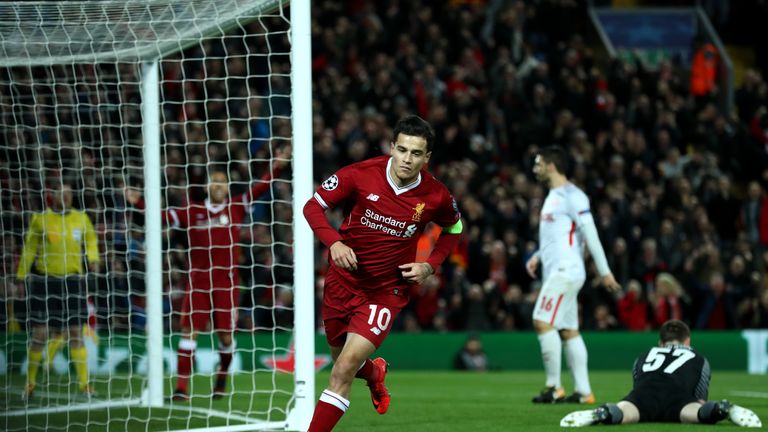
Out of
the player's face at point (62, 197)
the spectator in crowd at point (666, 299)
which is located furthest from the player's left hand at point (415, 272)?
the spectator in crowd at point (666, 299)

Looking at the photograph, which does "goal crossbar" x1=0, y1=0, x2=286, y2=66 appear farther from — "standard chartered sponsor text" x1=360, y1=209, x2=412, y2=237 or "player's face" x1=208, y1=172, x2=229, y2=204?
"standard chartered sponsor text" x1=360, y1=209, x2=412, y2=237

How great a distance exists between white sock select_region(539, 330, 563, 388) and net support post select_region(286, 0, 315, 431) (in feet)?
10.2

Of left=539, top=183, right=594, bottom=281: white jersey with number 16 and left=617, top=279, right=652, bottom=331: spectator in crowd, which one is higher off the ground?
left=539, top=183, right=594, bottom=281: white jersey with number 16

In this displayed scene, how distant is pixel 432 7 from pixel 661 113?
4.84 m

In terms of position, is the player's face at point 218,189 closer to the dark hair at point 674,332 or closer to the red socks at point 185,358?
the red socks at point 185,358

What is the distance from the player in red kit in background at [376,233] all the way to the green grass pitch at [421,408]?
5.93ft

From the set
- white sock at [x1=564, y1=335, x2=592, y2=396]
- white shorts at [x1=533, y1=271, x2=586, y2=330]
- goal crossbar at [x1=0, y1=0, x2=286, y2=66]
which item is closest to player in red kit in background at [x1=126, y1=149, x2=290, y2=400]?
goal crossbar at [x1=0, y1=0, x2=286, y2=66]

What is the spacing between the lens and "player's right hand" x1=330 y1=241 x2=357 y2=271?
6.24 metres

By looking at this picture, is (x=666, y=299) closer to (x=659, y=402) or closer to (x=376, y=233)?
(x=659, y=402)

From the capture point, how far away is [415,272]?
657 centimetres

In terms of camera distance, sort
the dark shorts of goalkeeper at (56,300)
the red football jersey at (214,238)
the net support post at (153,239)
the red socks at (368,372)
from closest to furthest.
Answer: the red socks at (368,372) → the net support post at (153,239) → the red football jersey at (214,238) → the dark shorts of goalkeeper at (56,300)

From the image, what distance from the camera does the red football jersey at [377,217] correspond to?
6715 mm

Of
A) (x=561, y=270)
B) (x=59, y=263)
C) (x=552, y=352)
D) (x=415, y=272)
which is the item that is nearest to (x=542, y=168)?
(x=561, y=270)

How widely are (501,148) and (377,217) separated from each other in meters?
12.9
